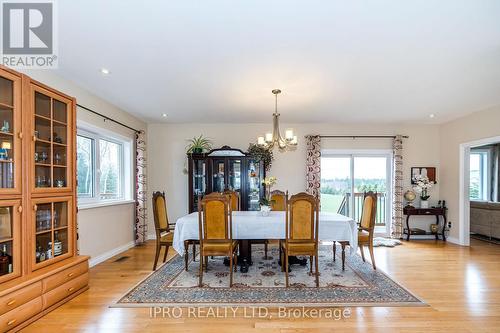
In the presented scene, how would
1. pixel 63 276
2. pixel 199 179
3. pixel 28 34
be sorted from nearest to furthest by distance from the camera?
pixel 28 34 < pixel 63 276 < pixel 199 179

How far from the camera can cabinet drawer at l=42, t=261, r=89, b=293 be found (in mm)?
2530

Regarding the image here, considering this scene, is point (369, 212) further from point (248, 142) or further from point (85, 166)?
point (85, 166)

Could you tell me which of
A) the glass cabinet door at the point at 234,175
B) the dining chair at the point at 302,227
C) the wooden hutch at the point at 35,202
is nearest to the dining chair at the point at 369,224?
the dining chair at the point at 302,227

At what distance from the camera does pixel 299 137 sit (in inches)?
237

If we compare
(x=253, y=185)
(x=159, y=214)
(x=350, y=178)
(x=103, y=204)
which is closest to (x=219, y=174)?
(x=253, y=185)

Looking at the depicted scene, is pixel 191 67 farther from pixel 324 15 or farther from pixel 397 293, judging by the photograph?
pixel 397 293

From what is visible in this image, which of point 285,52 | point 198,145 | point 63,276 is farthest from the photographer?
point 198,145

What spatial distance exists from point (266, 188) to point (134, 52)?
12.1 feet

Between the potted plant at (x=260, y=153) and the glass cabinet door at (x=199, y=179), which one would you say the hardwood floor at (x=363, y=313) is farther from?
the potted plant at (x=260, y=153)

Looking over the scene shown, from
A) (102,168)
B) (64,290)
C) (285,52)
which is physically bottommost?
(64,290)

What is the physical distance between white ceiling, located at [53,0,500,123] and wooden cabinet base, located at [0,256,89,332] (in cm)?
→ 212

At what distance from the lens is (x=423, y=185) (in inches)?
229

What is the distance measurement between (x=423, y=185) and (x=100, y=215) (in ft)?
20.4

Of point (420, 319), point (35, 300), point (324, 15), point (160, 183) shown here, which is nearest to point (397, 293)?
point (420, 319)
